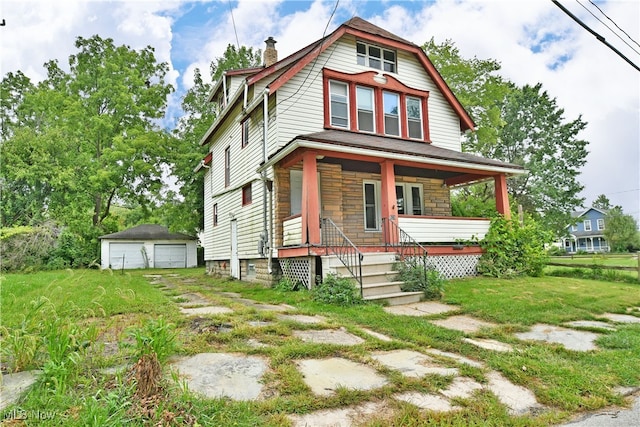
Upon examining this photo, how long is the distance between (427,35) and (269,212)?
16437 millimetres

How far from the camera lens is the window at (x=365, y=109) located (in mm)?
11352

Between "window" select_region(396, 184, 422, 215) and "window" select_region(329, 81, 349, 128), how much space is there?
272cm

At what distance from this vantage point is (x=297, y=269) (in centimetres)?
898

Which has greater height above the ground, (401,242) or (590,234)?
(590,234)

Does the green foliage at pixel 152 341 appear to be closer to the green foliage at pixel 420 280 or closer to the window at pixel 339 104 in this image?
the green foliage at pixel 420 280

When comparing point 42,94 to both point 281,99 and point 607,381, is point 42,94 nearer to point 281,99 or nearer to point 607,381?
point 281,99

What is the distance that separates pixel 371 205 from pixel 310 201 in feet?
11.6

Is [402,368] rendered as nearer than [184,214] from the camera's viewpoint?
Yes

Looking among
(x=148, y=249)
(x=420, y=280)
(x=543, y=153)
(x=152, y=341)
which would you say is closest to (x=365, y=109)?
(x=420, y=280)

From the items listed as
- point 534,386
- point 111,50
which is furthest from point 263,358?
point 111,50

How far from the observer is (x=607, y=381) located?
3.09 m

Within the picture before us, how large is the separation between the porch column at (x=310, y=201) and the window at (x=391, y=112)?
419 centimetres

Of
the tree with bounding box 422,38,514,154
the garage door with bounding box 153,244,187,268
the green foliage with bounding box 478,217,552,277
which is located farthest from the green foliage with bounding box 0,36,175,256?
the green foliage with bounding box 478,217,552,277

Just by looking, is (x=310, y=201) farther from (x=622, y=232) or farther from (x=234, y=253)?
(x=622, y=232)
